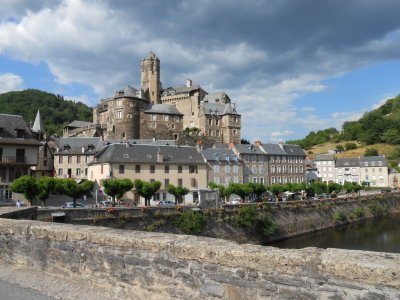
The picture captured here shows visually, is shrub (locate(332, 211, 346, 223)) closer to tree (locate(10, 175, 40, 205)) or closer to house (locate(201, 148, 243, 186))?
house (locate(201, 148, 243, 186))

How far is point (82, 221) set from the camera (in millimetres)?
19672

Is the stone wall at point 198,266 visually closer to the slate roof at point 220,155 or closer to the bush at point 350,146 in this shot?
the slate roof at point 220,155

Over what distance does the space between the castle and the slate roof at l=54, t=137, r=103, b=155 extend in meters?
16.6

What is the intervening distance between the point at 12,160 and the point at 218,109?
5342cm

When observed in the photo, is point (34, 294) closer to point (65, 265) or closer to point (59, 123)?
point (65, 265)

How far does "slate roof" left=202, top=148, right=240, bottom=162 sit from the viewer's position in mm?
47812

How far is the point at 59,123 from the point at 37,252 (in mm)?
122618

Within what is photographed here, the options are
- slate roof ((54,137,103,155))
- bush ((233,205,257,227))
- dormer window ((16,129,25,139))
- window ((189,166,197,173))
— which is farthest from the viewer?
slate roof ((54,137,103,155))

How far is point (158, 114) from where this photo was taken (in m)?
73.7

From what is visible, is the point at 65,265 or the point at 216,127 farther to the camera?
the point at 216,127

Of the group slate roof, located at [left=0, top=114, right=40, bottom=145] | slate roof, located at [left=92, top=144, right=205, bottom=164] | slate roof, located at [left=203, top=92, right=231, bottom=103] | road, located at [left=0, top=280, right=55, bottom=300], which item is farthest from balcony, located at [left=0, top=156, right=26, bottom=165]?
slate roof, located at [left=203, top=92, right=231, bottom=103]

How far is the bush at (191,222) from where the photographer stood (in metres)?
24.5

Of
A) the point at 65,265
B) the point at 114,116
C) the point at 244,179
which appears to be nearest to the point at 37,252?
the point at 65,265

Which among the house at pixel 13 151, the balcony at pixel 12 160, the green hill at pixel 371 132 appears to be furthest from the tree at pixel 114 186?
the green hill at pixel 371 132
